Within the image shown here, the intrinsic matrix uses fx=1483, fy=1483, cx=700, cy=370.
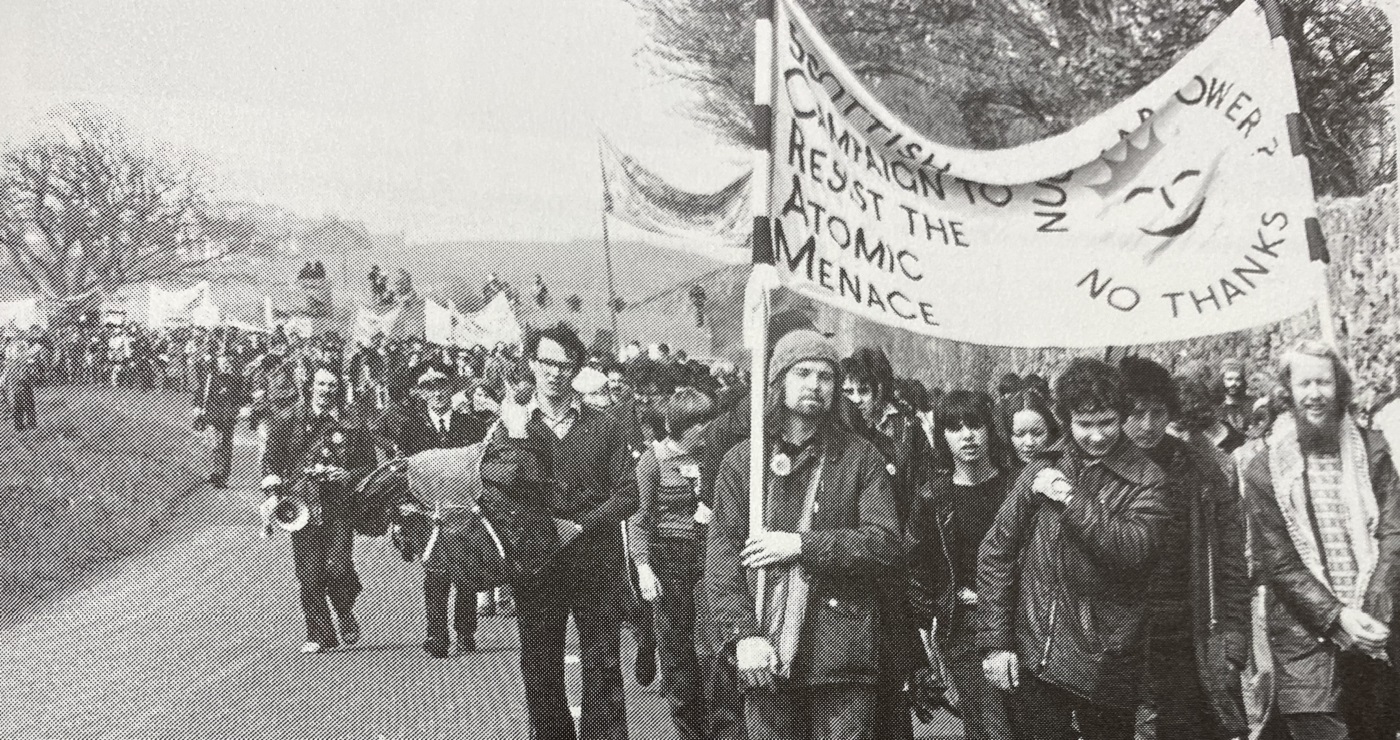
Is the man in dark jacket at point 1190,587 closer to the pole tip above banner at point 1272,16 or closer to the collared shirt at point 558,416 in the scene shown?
the pole tip above banner at point 1272,16

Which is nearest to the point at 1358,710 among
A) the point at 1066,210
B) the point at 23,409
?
the point at 1066,210

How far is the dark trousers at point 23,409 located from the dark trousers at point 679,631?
6.80ft

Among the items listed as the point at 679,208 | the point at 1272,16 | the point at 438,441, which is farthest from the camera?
the point at 679,208

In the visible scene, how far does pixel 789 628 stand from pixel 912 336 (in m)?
1.59

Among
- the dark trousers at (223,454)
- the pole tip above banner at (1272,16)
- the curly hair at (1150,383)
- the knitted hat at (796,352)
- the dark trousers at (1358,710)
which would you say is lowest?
the dark trousers at (1358,710)

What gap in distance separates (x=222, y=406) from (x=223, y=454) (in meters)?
0.17

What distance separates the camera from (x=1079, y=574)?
4781mm

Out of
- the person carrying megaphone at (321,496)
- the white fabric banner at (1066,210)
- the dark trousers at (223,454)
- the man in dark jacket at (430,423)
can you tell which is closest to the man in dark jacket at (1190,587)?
the white fabric banner at (1066,210)

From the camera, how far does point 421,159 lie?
16.7 feet

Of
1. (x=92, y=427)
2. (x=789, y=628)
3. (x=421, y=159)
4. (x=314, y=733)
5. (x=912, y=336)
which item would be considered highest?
(x=421, y=159)

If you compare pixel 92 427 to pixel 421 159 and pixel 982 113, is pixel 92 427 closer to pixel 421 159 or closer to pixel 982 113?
pixel 421 159

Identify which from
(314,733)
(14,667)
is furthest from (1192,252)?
(14,667)

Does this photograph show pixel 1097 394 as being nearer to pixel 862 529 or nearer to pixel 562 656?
pixel 862 529

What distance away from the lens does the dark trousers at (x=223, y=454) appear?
475 cm
